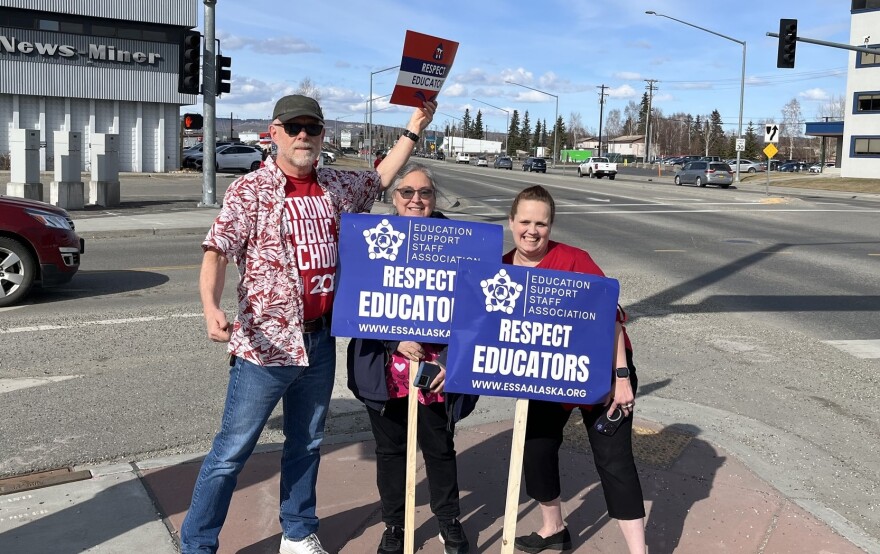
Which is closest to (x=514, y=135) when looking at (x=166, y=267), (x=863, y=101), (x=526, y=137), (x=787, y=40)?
(x=526, y=137)

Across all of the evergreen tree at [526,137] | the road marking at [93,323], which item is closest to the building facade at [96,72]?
the road marking at [93,323]

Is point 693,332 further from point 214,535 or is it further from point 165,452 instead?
point 214,535

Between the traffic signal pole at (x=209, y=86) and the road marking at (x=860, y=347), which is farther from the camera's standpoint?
the traffic signal pole at (x=209, y=86)

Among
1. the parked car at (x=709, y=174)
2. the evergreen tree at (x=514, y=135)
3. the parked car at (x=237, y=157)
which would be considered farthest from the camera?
the evergreen tree at (x=514, y=135)

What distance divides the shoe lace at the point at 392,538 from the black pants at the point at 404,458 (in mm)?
29

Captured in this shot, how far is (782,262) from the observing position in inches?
537

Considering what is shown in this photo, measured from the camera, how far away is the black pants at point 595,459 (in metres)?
3.42

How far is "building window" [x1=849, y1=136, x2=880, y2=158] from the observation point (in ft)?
191

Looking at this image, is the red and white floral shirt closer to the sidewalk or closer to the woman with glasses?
Result: the woman with glasses

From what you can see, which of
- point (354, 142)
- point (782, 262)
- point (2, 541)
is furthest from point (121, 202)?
point (354, 142)

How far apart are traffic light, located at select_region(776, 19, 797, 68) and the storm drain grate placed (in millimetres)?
25802

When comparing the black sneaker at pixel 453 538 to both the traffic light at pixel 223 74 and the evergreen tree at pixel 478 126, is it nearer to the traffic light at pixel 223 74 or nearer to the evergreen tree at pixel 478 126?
the traffic light at pixel 223 74

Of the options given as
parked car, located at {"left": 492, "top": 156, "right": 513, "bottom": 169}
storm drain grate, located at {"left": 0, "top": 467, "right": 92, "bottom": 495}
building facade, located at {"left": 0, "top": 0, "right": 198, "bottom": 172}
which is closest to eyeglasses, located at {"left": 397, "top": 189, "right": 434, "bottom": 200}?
storm drain grate, located at {"left": 0, "top": 467, "right": 92, "bottom": 495}

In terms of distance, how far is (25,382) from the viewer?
6.08 meters
